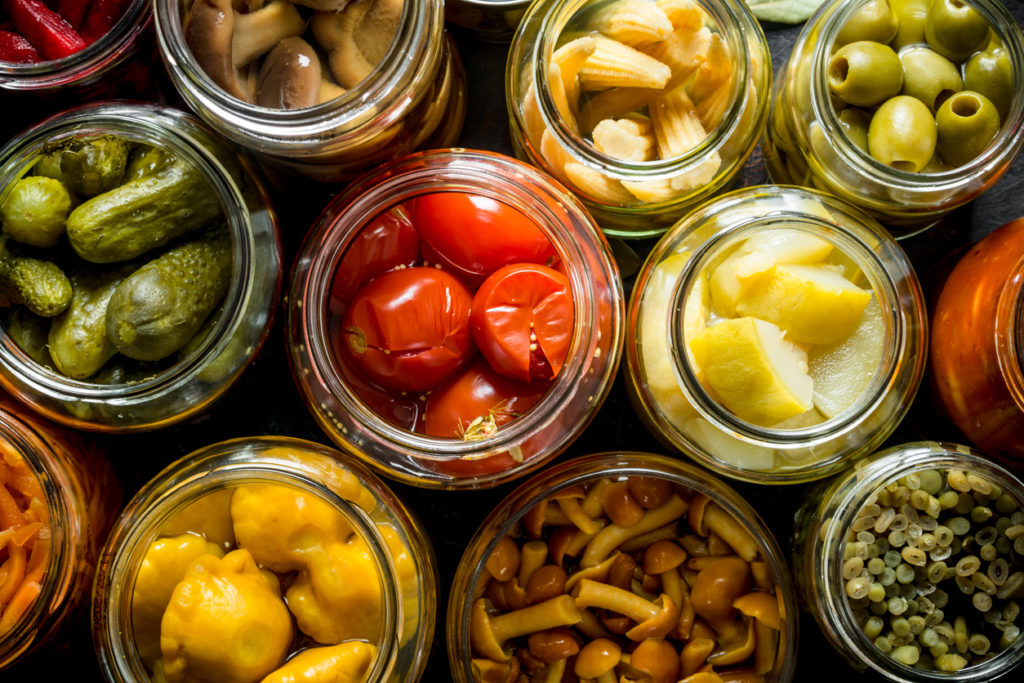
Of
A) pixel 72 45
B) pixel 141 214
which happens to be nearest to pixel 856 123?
pixel 141 214

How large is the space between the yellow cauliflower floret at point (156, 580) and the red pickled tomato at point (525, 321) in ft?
1.40

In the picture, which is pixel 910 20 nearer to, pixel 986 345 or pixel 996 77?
pixel 996 77

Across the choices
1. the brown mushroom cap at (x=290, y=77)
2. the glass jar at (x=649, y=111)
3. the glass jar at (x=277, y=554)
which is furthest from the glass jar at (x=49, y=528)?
the glass jar at (x=649, y=111)

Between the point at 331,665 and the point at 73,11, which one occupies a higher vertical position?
the point at 73,11

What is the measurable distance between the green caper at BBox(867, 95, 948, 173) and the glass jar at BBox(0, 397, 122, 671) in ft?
3.46

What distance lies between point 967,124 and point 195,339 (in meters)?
0.93

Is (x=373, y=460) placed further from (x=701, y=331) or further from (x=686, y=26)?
(x=686, y=26)

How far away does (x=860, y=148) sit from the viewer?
924mm

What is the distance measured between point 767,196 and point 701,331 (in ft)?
0.69

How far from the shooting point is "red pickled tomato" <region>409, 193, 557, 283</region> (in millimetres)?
958

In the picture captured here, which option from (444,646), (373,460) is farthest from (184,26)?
(444,646)

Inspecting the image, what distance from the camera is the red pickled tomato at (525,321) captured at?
91cm

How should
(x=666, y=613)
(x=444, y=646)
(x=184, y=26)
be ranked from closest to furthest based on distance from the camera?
(x=184, y=26) < (x=666, y=613) < (x=444, y=646)

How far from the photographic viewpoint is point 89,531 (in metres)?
1.02
